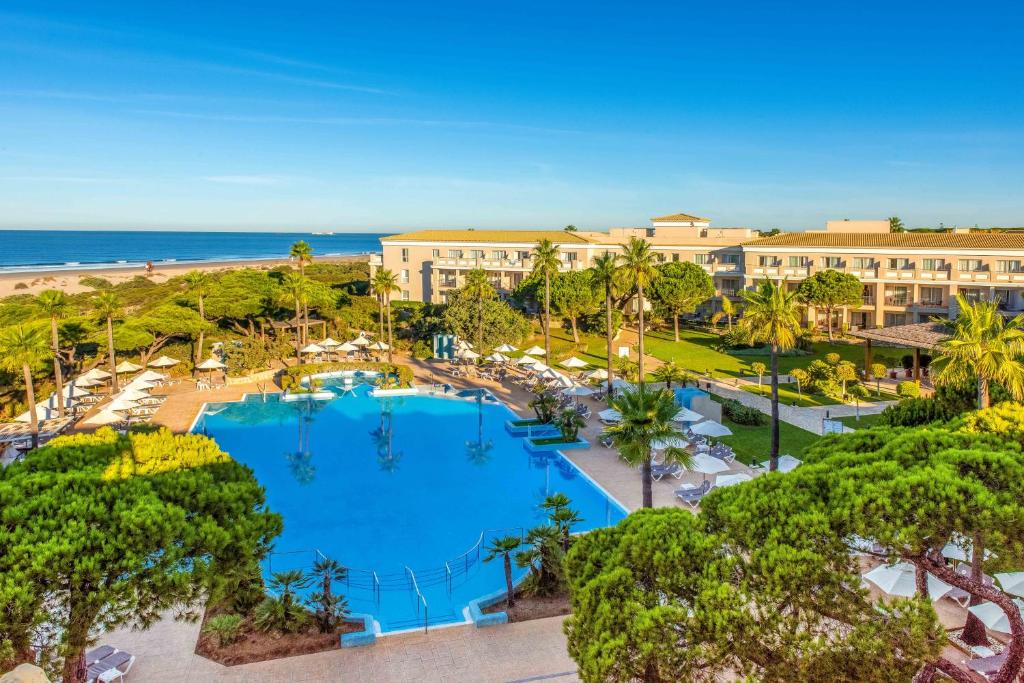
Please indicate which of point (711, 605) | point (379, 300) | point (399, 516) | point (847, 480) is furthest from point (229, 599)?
point (379, 300)

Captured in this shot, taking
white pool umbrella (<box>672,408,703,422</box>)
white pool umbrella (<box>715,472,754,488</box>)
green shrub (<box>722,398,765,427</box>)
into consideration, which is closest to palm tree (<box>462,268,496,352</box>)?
green shrub (<box>722,398,765,427</box>)

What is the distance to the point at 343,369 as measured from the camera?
129 ft

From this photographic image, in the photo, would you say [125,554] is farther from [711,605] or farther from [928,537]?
[928,537]

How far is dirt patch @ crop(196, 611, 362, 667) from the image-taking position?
42.0 ft

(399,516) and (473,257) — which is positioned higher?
(473,257)

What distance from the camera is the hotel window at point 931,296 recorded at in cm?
4612

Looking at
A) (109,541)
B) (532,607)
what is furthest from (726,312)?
(109,541)

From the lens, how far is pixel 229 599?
44.3 ft

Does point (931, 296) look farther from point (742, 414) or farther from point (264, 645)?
point (264, 645)

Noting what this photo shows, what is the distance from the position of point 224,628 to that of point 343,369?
26786 mm

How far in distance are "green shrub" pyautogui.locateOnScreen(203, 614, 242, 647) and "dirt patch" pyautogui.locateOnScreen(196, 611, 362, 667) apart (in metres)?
0.08

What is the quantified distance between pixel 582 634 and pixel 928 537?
4496 mm

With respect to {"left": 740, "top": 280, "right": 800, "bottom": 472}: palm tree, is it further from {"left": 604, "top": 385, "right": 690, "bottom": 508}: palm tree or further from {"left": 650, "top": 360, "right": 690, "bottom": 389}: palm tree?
{"left": 650, "top": 360, "right": 690, "bottom": 389}: palm tree

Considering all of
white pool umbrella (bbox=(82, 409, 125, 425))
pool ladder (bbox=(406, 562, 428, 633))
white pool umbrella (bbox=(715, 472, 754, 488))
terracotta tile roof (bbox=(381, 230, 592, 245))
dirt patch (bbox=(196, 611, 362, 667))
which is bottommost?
pool ladder (bbox=(406, 562, 428, 633))
